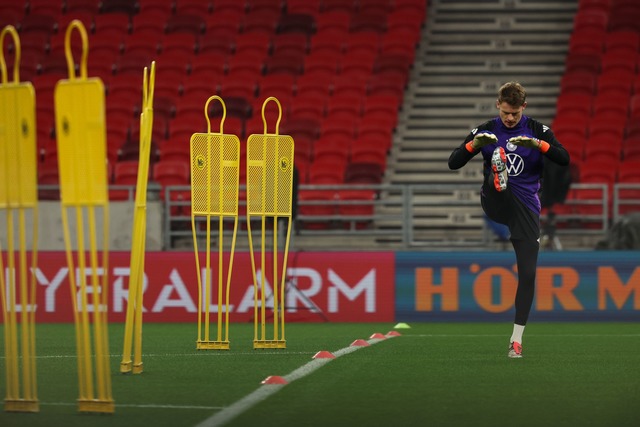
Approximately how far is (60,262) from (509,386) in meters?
9.00

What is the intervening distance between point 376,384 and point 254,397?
3.24 feet

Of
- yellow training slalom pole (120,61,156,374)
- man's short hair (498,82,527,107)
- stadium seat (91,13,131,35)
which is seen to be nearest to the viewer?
yellow training slalom pole (120,61,156,374)

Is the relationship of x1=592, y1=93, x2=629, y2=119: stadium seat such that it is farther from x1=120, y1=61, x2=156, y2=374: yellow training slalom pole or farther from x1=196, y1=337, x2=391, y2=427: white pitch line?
x1=120, y1=61, x2=156, y2=374: yellow training slalom pole

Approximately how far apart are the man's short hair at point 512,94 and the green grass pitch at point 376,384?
1832 millimetres

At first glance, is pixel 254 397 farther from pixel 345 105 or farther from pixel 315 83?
pixel 315 83

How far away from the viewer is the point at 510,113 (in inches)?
343

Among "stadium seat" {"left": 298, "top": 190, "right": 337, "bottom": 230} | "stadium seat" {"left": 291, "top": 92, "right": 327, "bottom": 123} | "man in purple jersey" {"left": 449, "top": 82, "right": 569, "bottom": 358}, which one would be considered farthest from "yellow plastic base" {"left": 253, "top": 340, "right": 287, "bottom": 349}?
"stadium seat" {"left": 291, "top": 92, "right": 327, "bottom": 123}

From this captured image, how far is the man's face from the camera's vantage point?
8.66 metres

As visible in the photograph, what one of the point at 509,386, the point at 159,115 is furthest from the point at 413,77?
the point at 509,386

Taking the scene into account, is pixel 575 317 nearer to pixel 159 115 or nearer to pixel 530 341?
pixel 530 341

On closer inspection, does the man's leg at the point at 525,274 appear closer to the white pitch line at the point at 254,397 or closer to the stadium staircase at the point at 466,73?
the white pitch line at the point at 254,397

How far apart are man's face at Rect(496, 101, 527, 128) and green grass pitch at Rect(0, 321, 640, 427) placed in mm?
1709

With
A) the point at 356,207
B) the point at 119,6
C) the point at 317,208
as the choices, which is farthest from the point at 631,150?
the point at 119,6

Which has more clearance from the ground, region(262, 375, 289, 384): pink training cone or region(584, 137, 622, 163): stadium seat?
region(584, 137, 622, 163): stadium seat
